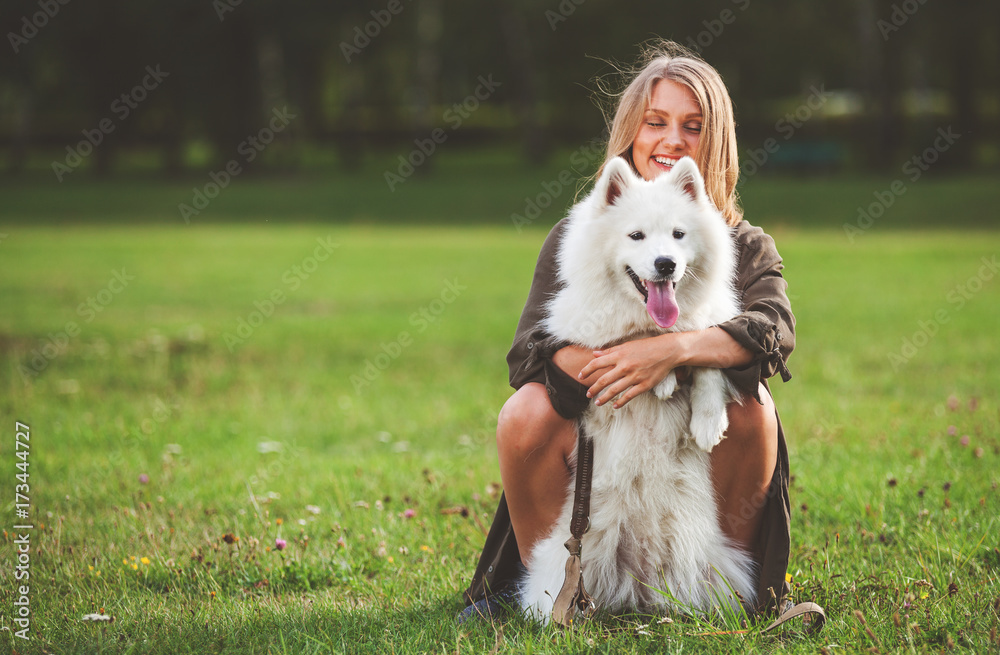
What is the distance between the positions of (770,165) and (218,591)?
2957 centimetres

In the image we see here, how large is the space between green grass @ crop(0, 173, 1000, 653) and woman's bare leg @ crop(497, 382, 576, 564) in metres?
0.42

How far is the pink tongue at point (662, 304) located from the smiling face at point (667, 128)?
665mm

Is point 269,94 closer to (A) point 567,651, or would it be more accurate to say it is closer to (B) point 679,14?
(B) point 679,14

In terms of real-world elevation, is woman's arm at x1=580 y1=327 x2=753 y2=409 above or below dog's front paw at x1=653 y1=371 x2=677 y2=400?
above

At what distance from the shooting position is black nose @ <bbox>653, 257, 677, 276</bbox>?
2.81 meters

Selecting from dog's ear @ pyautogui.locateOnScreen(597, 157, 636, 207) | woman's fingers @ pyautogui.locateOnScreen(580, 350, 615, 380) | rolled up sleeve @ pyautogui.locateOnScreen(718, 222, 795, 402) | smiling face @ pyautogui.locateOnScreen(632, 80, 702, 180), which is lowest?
woman's fingers @ pyautogui.locateOnScreen(580, 350, 615, 380)

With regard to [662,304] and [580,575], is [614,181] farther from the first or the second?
[580,575]

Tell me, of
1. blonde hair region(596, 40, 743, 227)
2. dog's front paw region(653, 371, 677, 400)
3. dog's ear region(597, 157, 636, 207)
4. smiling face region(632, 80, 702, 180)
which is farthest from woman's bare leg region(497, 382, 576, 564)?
smiling face region(632, 80, 702, 180)

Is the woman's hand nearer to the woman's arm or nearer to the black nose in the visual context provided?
the woman's arm

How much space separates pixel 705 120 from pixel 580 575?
1677 millimetres

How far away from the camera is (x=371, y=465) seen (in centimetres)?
522

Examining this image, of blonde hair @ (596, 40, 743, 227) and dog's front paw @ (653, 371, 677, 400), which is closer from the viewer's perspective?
dog's front paw @ (653, 371, 677, 400)

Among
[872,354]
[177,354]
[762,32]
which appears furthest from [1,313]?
[762,32]

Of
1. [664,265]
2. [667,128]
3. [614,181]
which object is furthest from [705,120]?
[664,265]
